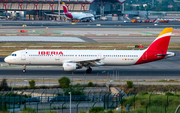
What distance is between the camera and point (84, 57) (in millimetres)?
52812

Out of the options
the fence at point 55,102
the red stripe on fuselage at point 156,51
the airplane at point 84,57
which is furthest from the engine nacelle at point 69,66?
the fence at point 55,102

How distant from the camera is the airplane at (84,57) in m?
51.8

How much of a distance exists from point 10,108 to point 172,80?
92.7 ft

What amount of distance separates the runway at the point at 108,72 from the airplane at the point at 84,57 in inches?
70.9

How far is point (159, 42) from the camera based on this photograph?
2131 inches

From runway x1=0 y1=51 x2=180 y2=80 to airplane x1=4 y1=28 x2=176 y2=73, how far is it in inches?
70.9

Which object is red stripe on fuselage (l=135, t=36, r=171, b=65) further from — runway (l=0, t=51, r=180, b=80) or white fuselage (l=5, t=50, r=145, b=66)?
runway (l=0, t=51, r=180, b=80)

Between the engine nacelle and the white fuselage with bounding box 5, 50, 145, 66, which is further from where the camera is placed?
the white fuselage with bounding box 5, 50, 145, 66

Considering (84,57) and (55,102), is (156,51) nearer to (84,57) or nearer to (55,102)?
(84,57)

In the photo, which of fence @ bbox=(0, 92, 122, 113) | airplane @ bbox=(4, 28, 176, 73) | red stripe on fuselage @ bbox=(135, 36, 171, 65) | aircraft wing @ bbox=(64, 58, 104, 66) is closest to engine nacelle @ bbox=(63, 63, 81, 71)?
airplane @ bbox=(4, 28, 176, 73)

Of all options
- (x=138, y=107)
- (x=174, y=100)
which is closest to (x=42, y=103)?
(x=138, y=107)

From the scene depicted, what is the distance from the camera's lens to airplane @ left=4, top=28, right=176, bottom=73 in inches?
2037

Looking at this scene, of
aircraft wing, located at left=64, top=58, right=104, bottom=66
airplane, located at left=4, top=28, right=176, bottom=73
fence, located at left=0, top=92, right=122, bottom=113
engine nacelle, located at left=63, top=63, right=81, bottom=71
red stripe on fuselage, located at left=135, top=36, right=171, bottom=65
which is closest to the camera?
fence, located at left=0, top=92, right=122, bottom=113

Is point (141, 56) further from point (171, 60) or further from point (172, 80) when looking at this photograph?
point (171, 60)
